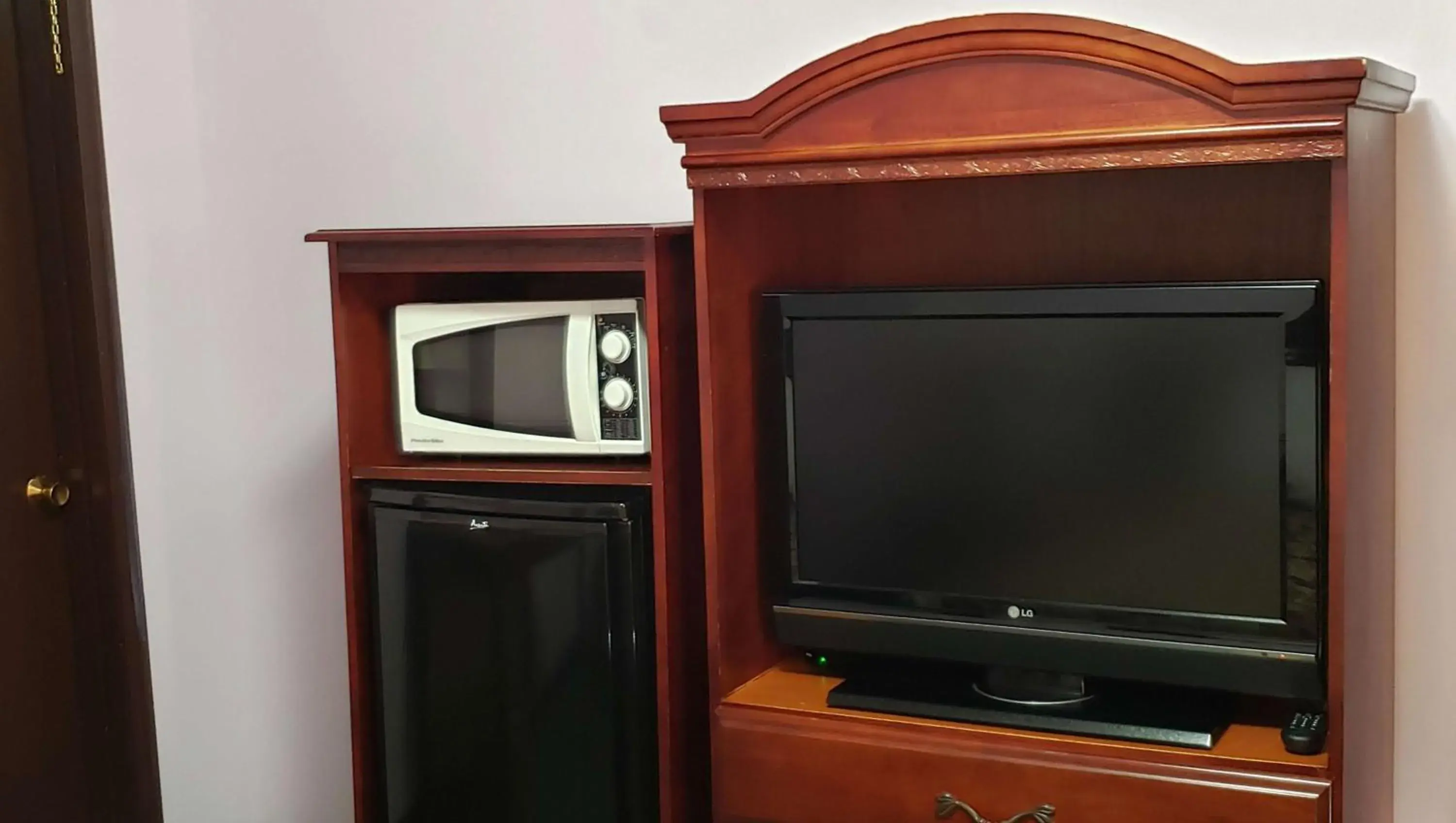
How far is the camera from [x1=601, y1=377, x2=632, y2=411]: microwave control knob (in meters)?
1.99

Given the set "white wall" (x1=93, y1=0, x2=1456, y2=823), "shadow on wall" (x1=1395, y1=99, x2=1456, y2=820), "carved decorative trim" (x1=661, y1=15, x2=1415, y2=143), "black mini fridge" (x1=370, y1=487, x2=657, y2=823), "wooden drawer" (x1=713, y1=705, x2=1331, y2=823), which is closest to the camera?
"carved decorative trim" (x1=661, y1=15, x2=1415, y2=143)

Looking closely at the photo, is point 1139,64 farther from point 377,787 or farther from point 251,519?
point 251,519

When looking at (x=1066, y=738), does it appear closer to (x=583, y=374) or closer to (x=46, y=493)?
(x=583, y=374)

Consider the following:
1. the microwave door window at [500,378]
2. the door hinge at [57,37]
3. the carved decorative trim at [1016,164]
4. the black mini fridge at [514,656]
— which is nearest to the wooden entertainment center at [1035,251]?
the carved decorative trim at [1016,164]

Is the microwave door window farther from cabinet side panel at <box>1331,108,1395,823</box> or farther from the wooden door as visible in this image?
cabinet side panel at <box>1331,108,1395,823</box>

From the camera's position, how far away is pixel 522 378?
2.08m

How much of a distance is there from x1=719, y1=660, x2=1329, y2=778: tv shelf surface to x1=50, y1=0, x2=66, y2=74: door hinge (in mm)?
1564

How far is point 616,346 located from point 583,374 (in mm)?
66

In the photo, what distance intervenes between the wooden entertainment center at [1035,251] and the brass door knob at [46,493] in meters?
1.24

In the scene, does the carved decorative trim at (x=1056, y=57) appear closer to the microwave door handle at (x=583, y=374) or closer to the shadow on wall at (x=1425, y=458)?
the shadow on wall at (x=1425, y=458)

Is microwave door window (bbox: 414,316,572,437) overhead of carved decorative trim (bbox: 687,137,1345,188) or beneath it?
beneath

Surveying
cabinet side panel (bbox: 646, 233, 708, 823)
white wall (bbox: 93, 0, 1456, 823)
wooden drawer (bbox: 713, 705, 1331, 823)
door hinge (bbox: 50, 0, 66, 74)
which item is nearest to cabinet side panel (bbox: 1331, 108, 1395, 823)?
wooden drawer (bbox: 713, 705, 1331, 823)

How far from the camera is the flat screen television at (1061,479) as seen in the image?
1.70m

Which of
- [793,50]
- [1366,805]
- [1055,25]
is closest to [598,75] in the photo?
[793,50]
